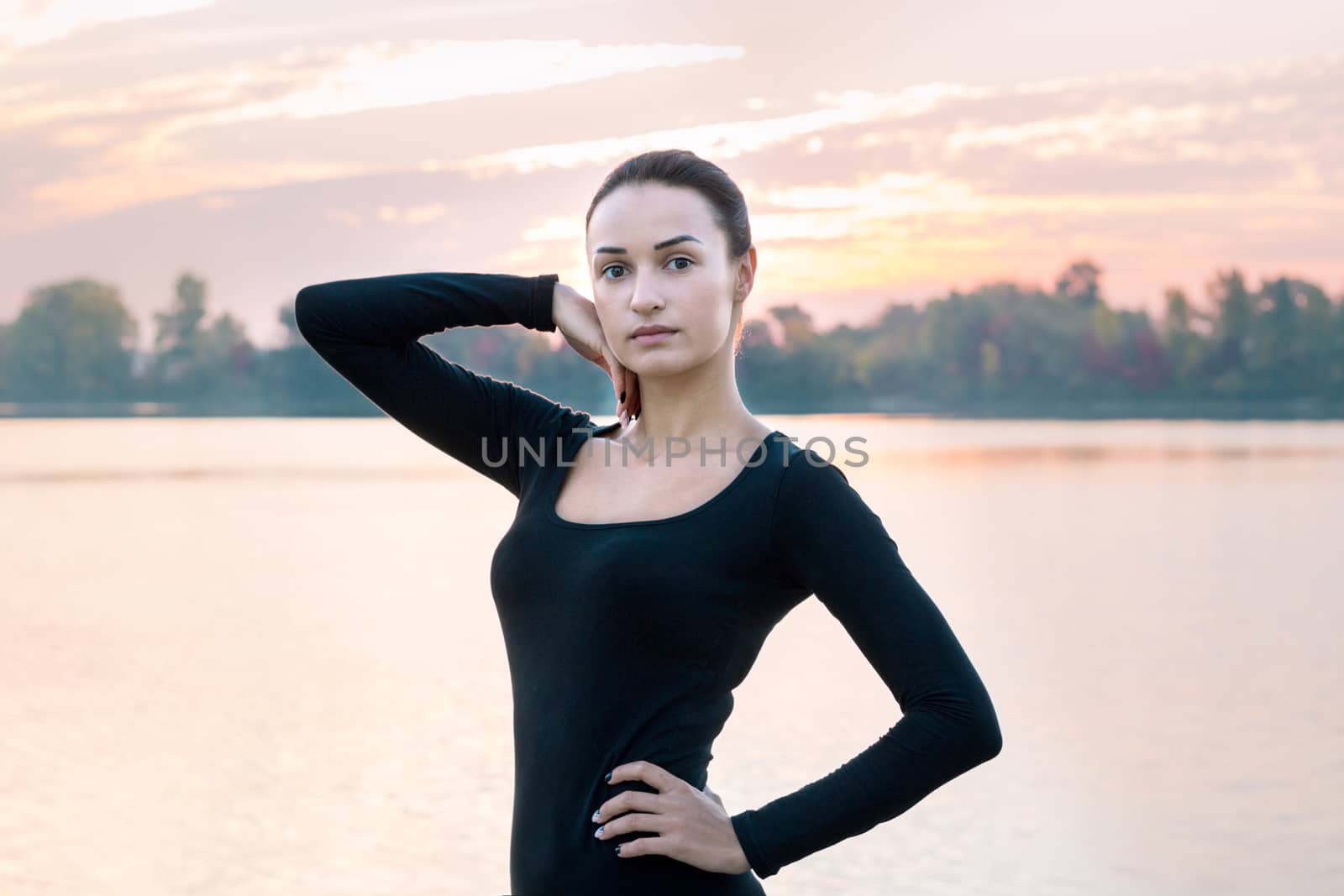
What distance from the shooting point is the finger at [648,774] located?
188 centimetres

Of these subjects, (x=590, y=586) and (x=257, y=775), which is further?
(x=257, y=775)

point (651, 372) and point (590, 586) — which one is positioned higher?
point (651, 372)

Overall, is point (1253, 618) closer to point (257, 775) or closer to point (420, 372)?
point (257, 775)

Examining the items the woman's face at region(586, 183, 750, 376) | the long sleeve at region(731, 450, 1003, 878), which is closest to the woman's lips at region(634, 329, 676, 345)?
the woman's face at region(586, 183, 750, 376)

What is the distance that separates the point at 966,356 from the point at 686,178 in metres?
83.2

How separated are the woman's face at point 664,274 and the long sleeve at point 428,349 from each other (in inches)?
9.8

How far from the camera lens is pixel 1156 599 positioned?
14.8 m

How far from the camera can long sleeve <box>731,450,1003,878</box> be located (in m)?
1.87

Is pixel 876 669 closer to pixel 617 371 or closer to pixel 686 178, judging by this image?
pixel 617 371

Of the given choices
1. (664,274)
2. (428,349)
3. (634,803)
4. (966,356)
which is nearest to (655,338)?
(664,274)

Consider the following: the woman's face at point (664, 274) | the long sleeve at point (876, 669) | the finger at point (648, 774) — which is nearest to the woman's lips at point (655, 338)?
the woman's face at point (664, 274)

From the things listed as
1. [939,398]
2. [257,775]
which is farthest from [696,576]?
[939,398]

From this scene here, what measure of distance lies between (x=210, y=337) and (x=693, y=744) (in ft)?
281

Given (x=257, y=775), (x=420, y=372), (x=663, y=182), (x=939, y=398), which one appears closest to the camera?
(x=663, y=182)
